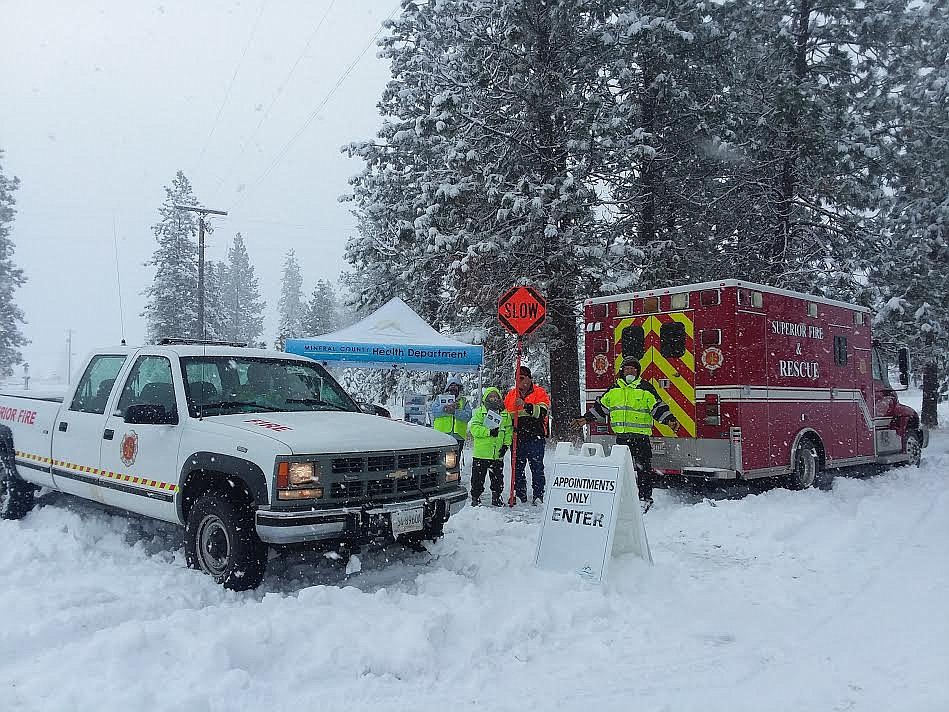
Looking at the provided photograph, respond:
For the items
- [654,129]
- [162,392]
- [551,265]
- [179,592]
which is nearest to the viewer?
[179,592]

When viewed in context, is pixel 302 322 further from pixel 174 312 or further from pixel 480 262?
pixel 480 262

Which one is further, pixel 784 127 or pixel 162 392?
pixel 784 127

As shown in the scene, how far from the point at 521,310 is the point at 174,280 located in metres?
36.5

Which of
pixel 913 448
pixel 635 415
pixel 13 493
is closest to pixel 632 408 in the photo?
pixel 635 415

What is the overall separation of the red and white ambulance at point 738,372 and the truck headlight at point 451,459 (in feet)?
13.4

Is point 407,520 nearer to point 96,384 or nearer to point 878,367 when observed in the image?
point 96,384

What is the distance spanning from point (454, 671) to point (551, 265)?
1353 centimetres

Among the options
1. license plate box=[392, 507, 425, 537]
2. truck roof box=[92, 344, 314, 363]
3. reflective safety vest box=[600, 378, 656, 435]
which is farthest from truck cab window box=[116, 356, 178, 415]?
reflective safety vest box=[600, 378, 656, 435]

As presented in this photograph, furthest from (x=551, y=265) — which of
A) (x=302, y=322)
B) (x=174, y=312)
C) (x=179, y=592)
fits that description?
(x=302, y=322)

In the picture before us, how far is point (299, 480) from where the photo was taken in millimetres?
5336

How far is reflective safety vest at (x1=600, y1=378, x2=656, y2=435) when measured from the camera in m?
8.95

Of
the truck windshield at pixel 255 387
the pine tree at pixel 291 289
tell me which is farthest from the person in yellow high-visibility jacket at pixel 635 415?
the pine tree at pixel 291 289

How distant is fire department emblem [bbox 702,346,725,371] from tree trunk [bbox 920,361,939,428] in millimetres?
17632

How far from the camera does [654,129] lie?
18.3 m
